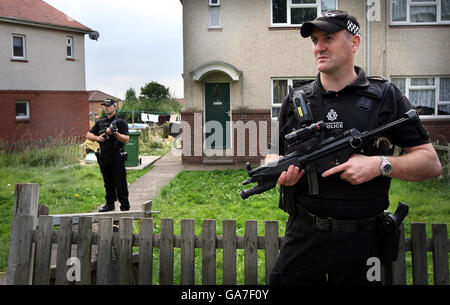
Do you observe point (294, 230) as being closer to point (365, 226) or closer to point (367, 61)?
point (365, 226)

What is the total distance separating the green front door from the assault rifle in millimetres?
12100

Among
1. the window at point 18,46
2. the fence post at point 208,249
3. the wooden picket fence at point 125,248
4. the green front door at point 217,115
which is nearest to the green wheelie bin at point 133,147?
the green front door at point 217,115

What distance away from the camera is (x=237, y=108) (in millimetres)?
14508

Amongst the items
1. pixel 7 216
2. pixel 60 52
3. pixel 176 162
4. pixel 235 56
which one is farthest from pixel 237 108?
pixel 60 52

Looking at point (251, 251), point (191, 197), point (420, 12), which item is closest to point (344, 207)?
point (251, 251)

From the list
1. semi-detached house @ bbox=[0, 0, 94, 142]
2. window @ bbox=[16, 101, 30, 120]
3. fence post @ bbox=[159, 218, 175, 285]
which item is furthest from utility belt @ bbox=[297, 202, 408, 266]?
window @ bbox=[16, 101, 30, 120]

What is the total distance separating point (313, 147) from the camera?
2.63 metres

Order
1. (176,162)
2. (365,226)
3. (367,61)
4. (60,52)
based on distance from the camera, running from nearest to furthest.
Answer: (365,226)
(367,61)
(176,162)
(60,52)

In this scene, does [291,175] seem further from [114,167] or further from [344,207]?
[114,167]

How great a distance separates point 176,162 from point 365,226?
43.0 ft

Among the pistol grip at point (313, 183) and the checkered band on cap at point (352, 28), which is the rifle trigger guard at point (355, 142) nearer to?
the pistol grip at point (313, 183)

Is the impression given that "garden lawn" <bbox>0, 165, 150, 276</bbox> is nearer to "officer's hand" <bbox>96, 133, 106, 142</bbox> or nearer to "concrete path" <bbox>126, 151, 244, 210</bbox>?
"concrete path" <bbox>126, 151, 244, 210</bbox>

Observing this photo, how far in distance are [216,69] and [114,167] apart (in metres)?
7.03

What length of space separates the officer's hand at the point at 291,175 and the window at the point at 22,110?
24121 millimetres
